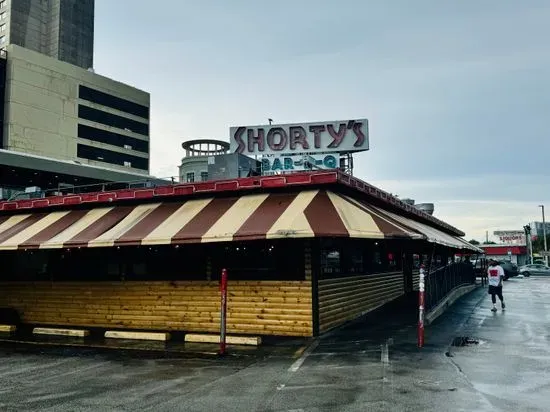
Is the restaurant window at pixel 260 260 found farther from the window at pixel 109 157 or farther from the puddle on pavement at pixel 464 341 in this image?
the window at pixel 109 157

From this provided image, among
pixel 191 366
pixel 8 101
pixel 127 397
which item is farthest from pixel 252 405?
pixel 8 101

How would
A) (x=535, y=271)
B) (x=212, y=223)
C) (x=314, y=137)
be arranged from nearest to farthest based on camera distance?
(x=212, y=223) → (x=314, y=137) → (x=535, y=271)

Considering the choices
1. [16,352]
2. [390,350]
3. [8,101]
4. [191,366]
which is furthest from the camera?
[8,101]

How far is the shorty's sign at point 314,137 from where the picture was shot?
748 inches

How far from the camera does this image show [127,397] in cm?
750

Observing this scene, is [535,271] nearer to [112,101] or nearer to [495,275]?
[495,275]

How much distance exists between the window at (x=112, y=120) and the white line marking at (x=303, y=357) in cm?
7789

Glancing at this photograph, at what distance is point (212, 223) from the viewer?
1238 cm

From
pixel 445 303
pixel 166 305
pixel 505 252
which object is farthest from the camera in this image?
pixel 505 252

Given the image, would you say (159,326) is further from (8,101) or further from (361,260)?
(8,101)

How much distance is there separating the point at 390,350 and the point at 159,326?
6775 mm

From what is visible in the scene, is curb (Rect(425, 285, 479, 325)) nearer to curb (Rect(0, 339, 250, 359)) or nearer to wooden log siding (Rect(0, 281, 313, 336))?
wooden log siding (Rect(0, 281, 313, 336))

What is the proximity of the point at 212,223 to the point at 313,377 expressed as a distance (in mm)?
5146

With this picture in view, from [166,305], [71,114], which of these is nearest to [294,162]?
[166,305]
